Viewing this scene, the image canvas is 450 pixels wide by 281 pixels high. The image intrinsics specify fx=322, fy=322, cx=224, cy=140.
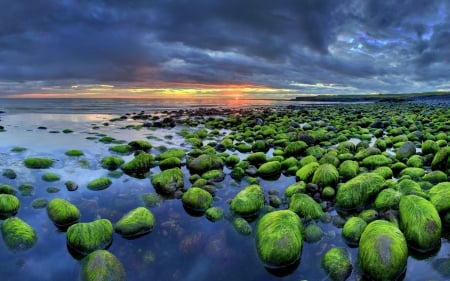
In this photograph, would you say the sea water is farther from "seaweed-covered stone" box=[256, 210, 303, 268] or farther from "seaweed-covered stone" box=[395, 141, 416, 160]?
"seaweed-covered stone" box=[395, 141, 416, 160]

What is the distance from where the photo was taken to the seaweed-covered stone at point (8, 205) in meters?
6.83

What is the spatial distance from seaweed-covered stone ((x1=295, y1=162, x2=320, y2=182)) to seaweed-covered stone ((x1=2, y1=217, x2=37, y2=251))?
6358 millimetres

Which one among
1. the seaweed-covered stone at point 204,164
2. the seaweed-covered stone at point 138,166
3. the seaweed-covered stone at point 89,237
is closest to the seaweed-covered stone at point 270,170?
the seaweed-covered stone at point 204,164

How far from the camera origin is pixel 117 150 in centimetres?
1363

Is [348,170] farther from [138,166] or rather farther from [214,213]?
[138,166]

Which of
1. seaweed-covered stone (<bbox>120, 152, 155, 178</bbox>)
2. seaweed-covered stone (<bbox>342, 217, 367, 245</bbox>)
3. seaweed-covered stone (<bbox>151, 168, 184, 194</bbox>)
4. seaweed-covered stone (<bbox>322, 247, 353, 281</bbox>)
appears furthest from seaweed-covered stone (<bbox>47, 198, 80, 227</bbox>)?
seaweed-covered stone (<bbox>342, 217, 367, 245</bbox>)

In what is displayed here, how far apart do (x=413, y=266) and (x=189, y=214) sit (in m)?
4.26

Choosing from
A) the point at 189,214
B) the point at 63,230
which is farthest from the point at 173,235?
the point at 63,230

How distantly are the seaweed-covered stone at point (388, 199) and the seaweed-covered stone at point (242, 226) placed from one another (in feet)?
9.00

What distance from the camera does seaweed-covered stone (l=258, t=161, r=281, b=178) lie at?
9.69 metres

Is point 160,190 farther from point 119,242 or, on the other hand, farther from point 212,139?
point 212,139

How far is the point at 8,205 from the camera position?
6934 mm

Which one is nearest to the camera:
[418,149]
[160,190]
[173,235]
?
[173,235]

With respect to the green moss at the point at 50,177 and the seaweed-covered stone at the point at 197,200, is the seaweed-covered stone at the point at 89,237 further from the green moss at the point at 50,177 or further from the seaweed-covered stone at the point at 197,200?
the green moss at the point at 50,177
